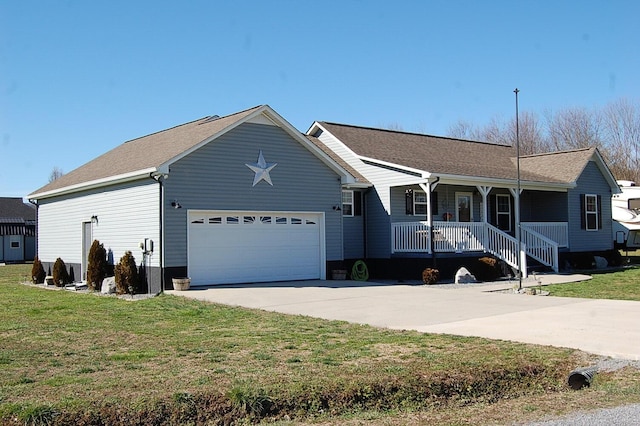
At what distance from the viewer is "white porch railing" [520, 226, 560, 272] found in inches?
934

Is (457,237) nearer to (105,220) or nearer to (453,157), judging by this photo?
(453,157)

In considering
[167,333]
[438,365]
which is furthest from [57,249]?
[438,365]

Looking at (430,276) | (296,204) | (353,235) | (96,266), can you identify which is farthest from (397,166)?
(96,266)

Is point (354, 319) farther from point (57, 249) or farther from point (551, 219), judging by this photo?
point (551, 219)

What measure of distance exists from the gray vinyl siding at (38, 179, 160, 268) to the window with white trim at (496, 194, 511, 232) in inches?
572

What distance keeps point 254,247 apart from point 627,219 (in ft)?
72.0

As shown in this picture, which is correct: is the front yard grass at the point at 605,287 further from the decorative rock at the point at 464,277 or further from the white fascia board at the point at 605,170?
the white fascia board at the point at 605,170

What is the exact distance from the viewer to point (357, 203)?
959 inches

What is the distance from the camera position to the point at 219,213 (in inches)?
762

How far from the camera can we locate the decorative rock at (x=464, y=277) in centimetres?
2061

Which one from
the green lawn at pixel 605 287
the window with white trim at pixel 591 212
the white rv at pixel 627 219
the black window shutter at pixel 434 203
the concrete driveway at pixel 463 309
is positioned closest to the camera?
the concrete driveway at pixel 463 309

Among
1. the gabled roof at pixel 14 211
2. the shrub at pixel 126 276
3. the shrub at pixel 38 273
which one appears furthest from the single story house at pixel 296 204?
the gabled roof at pixel 14 211

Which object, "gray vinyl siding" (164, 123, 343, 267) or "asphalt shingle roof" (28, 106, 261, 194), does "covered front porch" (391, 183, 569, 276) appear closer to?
"gray vinyl siding" (164, 123, 343, 267)

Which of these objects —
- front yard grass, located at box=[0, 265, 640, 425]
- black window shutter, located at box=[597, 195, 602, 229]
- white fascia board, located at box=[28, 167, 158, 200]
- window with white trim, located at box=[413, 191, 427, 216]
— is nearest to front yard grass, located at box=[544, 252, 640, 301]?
black window shutter, located at box=[597, 195, 602, 229]
